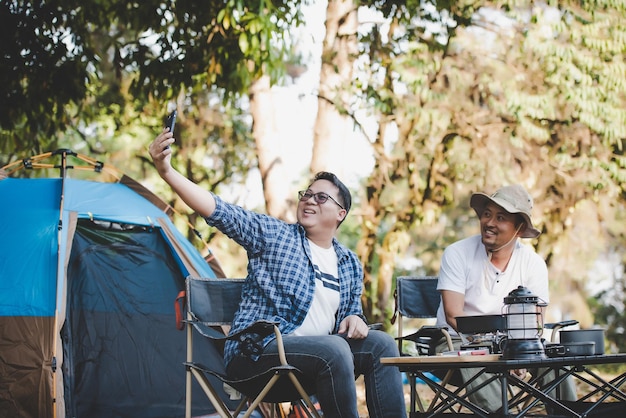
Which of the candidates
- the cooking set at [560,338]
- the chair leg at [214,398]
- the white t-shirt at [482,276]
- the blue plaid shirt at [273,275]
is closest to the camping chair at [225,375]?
the chair leg at [214,398]

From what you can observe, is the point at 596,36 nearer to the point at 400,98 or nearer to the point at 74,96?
the point at 400,98

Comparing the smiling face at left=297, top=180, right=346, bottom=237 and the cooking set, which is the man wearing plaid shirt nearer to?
the smiling face at left=297, top=180, right=346, bottom=237

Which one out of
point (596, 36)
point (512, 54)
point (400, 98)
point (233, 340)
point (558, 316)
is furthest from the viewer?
point (558, 316)

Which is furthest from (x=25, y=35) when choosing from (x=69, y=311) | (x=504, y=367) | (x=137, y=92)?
(x=504, y=367)

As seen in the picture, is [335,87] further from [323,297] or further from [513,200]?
[323,297]

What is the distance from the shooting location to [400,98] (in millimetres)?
7938

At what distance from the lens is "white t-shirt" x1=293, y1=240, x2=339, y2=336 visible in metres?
3.04

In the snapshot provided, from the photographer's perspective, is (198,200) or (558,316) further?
(558,316)

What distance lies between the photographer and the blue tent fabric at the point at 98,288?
13.8ft

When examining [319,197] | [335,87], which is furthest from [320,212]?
[335,87]

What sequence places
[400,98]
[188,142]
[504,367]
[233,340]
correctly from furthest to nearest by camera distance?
[188,142] < [400,98] < [233,340] < [504,367]

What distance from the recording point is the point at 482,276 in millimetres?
3459

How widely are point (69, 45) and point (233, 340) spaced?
3.90 meters

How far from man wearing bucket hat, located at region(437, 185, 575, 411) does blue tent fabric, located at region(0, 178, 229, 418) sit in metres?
1.73
